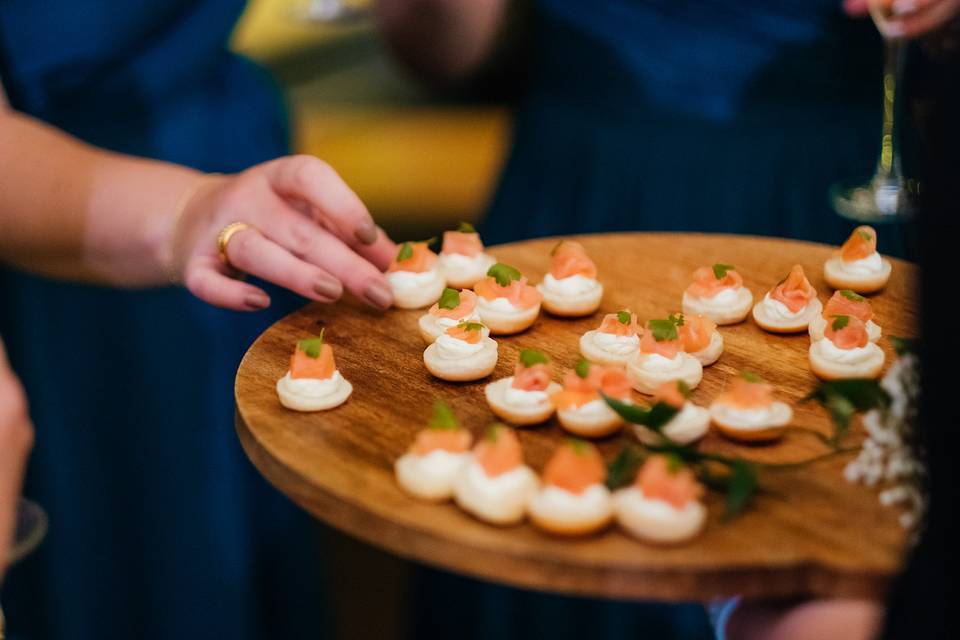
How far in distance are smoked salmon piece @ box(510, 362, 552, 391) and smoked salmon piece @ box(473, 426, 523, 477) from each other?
5.6 inches

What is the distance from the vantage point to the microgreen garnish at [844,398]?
103 cm

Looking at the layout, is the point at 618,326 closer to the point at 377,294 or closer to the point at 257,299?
the point at 377,294

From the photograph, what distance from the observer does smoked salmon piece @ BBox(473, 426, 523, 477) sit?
0.97 metres

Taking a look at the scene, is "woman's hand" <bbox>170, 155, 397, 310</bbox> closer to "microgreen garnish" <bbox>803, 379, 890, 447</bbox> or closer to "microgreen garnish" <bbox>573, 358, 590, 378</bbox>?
"microgreen garnish" <bbox>573, 358, 590, 378</bbox>

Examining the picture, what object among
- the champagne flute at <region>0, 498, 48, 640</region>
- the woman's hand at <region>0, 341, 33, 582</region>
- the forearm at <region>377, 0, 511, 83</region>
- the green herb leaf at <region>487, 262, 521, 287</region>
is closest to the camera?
the woman's hand at <region>0, 341, 33, 582</region>

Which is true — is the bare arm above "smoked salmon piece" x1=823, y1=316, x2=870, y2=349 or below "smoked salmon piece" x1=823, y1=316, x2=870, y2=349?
→ below

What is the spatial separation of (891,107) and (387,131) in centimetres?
176

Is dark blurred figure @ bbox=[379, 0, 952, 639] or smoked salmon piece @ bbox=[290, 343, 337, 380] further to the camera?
dark blurred figure @ bbox=[379, 0, 952, 639]

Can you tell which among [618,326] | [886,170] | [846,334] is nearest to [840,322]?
[846,334]

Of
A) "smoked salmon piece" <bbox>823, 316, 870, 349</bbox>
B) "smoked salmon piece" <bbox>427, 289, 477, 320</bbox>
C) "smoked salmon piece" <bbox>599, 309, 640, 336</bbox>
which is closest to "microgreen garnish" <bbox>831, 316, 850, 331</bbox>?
"smoked salmon piece" <bbox>823, 316, 870, 349</bbox>

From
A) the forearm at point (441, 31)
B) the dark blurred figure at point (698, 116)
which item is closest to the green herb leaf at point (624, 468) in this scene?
the dark blurred figure at point (698, 116)

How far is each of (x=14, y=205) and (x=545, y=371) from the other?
99cm

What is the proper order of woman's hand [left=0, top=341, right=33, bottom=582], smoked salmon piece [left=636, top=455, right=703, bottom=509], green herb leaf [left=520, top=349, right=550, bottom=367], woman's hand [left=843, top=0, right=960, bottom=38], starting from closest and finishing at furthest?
1. woman's hand [left=0, top=341, right=33, bottom=582]
2. smoked salmon piece [left=636, top=455, right=703, bottom=509]
3. green herb leaf [left=520, top=349, right=550, bottom=367]
4. woman's hand [left=843, top=0, right=960, bottom=38]

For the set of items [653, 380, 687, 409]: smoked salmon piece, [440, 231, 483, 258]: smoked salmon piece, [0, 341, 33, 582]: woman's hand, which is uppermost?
[0, 341, 33, 582]: woman's hand
